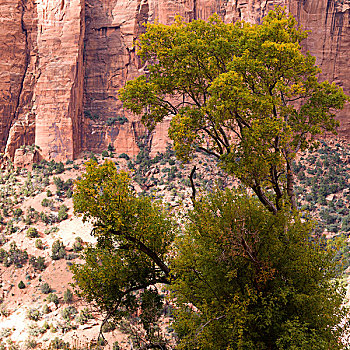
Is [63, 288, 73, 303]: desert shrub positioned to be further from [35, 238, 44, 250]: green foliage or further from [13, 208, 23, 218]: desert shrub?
[13, 208, 23, 218]: desert shrub

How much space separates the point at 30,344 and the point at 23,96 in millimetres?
31031

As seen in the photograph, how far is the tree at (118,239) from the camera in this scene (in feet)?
38.2

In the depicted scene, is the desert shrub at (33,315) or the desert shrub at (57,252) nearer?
the desert shrub at (33,315)

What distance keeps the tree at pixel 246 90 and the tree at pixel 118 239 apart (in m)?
2.04

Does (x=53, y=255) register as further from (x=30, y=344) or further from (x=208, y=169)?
(x=208, y=169)

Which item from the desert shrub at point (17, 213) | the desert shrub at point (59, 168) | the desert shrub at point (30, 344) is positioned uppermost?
the desert shrub at point (59, 168)

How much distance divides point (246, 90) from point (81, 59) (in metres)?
41.3

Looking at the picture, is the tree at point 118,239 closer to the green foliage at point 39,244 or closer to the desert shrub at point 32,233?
the green foliage at point 39,244

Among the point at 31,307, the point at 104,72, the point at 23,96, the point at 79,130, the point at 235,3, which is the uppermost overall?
the point at 235,3

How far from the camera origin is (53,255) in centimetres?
3400

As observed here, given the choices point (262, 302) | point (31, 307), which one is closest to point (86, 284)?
point (262, 302)

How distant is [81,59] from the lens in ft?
159

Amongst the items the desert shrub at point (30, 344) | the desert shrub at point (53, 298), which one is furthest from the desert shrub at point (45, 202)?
the desert shrub at point (30, 344)

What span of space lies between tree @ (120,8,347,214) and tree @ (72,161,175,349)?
2044 millimetres
